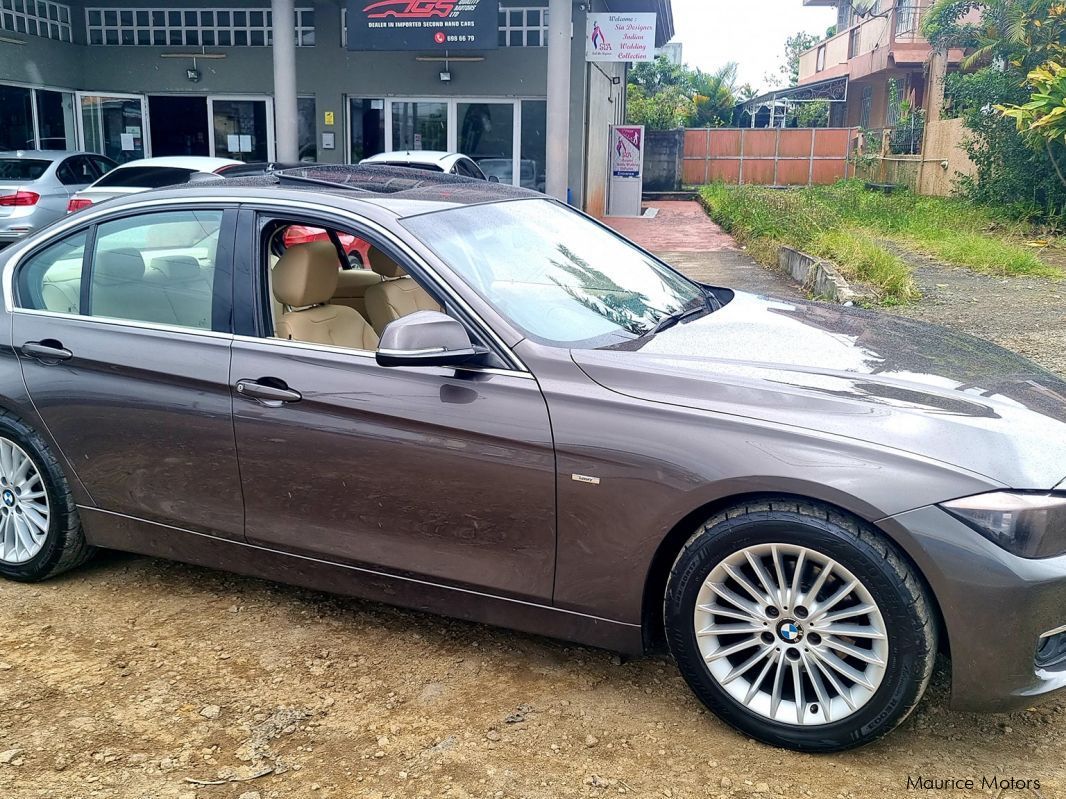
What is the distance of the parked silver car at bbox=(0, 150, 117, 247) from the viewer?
1373 centimetres

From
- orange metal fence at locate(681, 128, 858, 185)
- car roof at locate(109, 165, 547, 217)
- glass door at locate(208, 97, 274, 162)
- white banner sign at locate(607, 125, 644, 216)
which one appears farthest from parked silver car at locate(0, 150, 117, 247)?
orange metal fence at locate(681, 128, 858, 185)

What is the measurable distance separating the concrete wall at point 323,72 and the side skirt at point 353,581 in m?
15.8

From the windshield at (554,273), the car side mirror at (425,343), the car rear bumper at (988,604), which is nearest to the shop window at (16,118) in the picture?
the windshield at (554,273)

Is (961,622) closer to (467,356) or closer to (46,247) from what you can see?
(467,356)

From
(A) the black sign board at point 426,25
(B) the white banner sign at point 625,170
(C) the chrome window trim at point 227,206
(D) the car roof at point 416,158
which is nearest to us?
(C) the chrome window trim at point 227,206

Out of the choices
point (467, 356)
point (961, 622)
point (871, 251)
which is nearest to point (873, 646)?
point (961, 622)

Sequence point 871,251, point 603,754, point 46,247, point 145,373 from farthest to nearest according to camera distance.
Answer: point 871,251
point 46,247
point 145,373
point 603,754

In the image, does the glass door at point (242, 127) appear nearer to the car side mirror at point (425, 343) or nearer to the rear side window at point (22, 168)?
the rear side window at point (22, 168)

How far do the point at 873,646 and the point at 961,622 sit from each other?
9.8 inches

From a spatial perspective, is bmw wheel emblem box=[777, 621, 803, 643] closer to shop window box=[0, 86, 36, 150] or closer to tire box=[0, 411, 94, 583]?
tire box=[0, 411, 94, 583]

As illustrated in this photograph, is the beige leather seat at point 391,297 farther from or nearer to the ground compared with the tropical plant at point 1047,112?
nearer to the ground

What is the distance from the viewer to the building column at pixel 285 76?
16.4m

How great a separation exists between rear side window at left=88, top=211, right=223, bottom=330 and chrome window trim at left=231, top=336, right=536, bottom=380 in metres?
0.25

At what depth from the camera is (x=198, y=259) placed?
3.92 meters
